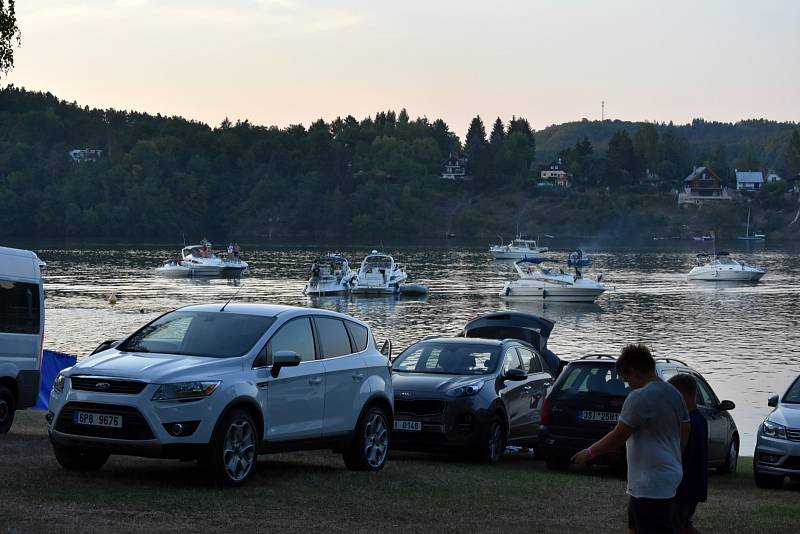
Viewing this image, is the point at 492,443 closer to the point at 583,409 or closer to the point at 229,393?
the point at 583,409

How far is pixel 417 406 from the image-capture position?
1759 centimetres

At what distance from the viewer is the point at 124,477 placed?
1291 cm

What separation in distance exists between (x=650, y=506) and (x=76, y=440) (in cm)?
604

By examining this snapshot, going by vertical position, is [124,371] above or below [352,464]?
above

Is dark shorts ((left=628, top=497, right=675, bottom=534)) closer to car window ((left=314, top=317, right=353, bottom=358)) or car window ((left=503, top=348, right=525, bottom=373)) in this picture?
car window ((left=314, top=317, right=353, bottom=358))

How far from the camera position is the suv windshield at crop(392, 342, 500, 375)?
18750 mm

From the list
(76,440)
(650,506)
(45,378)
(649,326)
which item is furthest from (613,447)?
(649,326)

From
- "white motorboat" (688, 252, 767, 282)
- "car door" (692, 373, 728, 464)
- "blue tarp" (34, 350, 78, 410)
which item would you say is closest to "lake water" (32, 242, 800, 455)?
"white motorboat" (688, 252, 767, 282)

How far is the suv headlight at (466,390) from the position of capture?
17656 millimetres

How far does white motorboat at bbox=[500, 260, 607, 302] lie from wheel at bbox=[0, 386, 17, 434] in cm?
7777

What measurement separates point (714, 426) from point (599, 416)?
76.7 inches

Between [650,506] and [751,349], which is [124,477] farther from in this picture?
[751,349]

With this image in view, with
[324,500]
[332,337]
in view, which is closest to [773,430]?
[332,337]

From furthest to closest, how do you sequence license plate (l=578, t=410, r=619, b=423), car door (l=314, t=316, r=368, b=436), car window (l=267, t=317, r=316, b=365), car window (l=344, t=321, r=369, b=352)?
license plate (l=578, t=410, r=619, b=423) < car window (l=344, t=321, r=369, b=352) < car door (l=314, t=316, r=368, b=436) < car window (l=267, t=317, r=316, b=365)
